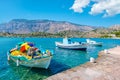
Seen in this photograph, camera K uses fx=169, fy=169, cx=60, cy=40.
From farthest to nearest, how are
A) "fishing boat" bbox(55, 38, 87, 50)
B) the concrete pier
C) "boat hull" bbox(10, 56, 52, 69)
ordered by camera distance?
"fishing boat" bbox(55, 38, 87, 50), "boat hull" bbox(10, 56, 52, 69), the concrete pier

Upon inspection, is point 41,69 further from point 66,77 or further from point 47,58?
point 66,77

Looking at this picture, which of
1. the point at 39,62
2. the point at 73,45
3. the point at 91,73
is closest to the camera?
the point at 91,73

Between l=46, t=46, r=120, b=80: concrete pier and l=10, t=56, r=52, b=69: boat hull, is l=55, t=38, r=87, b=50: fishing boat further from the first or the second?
l=46, t=46, r=120, b=80: concrete pier

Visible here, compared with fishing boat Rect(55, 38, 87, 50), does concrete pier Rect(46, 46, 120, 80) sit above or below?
above

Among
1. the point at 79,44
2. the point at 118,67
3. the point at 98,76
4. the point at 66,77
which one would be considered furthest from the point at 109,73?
the point at 79,44

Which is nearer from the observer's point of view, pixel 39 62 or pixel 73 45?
pixel 39 62

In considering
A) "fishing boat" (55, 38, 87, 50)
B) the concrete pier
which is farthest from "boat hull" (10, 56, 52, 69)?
"fishing boat" (55, 38, 87, 50)

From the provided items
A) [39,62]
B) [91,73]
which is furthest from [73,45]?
Result: [91,73]

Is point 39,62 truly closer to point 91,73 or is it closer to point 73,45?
point 91,73

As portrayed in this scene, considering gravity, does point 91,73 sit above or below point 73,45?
above

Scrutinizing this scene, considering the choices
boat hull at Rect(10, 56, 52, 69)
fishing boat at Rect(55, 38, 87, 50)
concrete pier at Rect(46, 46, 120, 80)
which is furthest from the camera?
fishing boat at Rect(55, 38, 87, 50)

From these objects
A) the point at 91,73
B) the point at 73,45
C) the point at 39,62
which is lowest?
the point at 73,45

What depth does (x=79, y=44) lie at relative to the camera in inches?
1946

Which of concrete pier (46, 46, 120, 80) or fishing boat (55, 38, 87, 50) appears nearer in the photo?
concrete pier (46, 46, 120, 80)
